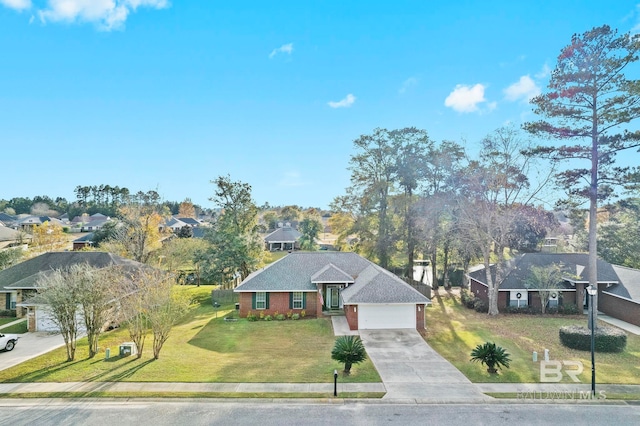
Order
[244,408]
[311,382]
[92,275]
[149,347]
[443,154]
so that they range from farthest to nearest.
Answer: [443,154], [149,347], [92,275], [311,382], [244,408]

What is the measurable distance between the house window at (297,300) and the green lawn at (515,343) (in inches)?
359

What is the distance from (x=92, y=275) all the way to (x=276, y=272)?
13.0 m

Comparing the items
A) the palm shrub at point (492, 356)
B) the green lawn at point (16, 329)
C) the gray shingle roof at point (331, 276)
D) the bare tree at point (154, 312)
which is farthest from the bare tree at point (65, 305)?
the palm shrub at point (492, 356)

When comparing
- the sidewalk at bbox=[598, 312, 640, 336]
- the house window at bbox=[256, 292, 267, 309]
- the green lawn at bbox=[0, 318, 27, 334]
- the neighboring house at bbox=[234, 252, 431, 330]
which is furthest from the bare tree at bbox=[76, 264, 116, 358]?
the sidewalk at bbox=[598, 312, 640, 336]

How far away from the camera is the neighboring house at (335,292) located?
76.5ft

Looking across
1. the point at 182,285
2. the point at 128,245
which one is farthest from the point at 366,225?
the point at 128,245

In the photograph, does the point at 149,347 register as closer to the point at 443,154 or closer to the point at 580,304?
the point at 443,154

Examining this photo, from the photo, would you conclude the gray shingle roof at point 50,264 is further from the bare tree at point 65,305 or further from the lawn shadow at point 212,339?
the bare tree at point 65,305

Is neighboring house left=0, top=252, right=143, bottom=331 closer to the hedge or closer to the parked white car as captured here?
the parked white car

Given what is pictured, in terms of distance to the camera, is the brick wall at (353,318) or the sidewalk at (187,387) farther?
the brick wall at (353,318)

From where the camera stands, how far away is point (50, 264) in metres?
29.0

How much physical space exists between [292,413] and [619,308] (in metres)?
26.5

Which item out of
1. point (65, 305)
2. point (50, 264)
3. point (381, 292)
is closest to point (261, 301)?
point (381, 292)

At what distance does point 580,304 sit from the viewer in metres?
28.3
